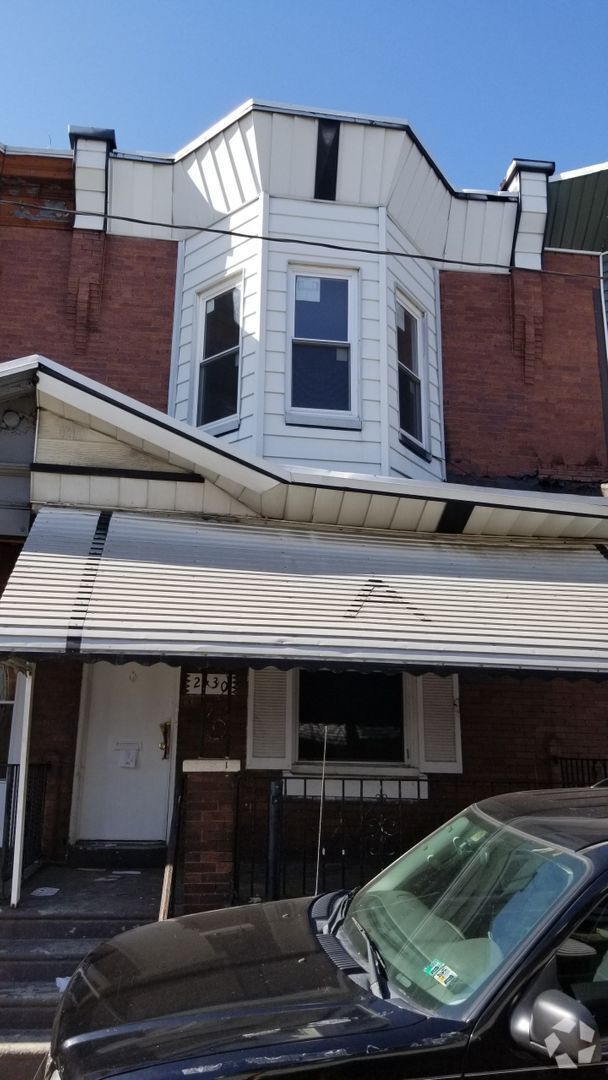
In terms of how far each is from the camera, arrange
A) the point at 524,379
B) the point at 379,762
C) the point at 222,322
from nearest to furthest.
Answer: the point at 379,762 < the point at 222,322 < the point at 524,379

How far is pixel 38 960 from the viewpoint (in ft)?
16.2

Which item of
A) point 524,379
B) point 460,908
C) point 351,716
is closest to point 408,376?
point 524,379

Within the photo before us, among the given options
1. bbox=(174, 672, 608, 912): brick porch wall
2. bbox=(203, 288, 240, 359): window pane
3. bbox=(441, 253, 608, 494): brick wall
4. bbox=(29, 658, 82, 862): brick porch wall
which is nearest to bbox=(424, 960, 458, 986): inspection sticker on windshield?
bbox=(174, 672, 608, 912): brick porch wall

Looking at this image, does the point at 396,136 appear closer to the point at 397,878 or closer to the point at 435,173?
the point at 435,173

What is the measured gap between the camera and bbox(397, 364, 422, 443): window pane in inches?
330

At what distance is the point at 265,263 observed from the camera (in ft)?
26.2

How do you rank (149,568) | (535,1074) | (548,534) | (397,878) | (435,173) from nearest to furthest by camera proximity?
(535,1074) → (397,878) → (149,568) → (548,534) → (435,173)

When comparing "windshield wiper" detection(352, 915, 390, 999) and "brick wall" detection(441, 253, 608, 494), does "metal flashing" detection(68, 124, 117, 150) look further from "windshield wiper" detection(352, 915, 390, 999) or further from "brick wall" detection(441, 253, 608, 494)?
"windshield wiper" detection(352, 915, 390, 999)

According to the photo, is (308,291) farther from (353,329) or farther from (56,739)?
(56,739)

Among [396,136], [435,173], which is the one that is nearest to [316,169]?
[396,136]

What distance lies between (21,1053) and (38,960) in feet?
2.64

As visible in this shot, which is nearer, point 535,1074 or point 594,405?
point 535,1074

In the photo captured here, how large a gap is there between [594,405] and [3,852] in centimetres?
756

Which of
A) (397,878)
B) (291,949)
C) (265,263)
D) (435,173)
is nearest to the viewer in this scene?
(291,949)
